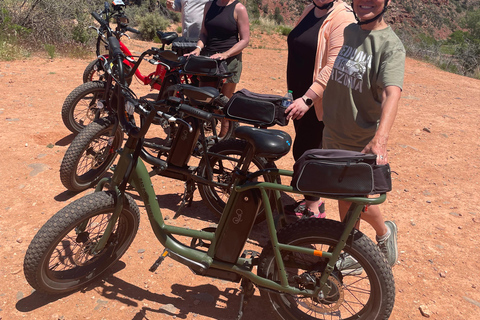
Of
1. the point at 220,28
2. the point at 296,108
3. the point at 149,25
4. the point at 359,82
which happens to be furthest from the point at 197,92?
the point at 149,25

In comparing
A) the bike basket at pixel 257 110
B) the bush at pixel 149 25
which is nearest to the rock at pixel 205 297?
the bike basket at pixel 257 110

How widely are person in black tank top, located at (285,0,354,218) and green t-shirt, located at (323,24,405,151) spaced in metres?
0.22

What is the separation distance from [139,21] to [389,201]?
1274 cm

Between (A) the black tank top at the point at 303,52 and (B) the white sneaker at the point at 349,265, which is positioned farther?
(A) the black tank top at the point at 303,52

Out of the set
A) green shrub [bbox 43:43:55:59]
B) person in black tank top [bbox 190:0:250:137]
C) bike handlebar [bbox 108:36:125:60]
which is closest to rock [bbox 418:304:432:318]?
bike handlebar [bbox 108:36:125:60]

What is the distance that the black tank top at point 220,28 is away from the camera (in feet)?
15.2

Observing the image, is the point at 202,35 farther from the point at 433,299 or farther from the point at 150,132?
the point at 433,299

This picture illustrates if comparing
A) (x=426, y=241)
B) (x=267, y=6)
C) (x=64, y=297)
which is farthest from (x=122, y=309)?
(x=267, y=6)

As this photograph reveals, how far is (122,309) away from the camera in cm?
259

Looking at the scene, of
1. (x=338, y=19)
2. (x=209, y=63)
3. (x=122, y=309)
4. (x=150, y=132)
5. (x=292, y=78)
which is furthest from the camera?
(x=150, y=132)

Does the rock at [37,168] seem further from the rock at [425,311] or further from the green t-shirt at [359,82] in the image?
the rock at [425,311]

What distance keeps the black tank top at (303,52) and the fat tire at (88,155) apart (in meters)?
1.64

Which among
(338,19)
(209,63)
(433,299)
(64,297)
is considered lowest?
(64,297)

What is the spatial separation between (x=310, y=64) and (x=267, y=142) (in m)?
1.40
